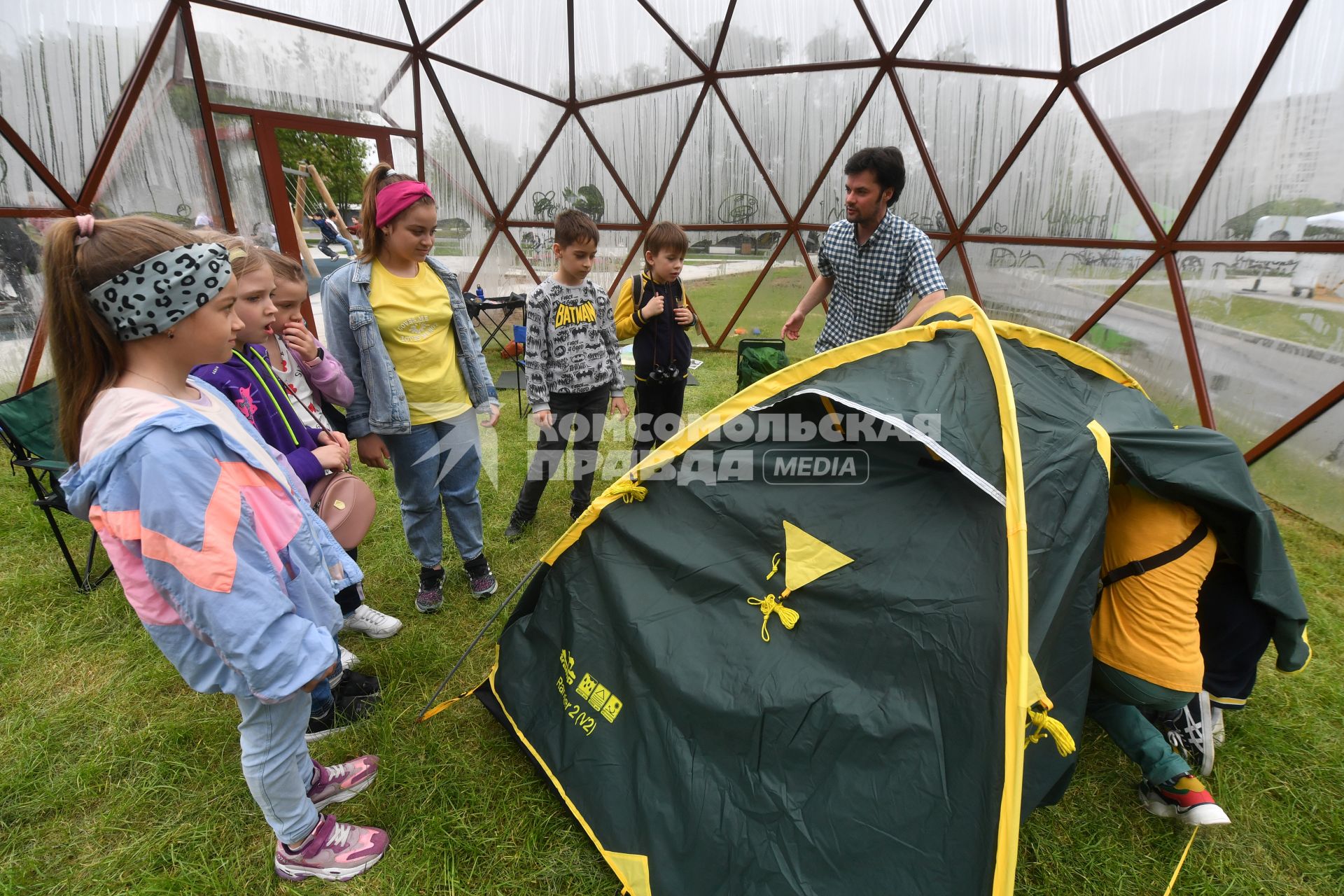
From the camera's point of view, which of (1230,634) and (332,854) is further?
(1230,634)

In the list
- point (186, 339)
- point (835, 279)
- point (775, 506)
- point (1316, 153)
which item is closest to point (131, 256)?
point (186, 339)

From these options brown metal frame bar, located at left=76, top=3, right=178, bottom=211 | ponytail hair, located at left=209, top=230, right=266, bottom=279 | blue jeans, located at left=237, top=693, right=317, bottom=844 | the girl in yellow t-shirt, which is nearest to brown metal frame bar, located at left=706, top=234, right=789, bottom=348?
the girl in yellow t-shirt

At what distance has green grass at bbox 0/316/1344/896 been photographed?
1840mm

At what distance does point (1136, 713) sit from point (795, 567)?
1393mm

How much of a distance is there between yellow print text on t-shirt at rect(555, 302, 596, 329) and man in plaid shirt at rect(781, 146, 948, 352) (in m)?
1.45

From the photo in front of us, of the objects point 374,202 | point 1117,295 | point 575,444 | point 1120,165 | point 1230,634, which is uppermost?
point 1120,165

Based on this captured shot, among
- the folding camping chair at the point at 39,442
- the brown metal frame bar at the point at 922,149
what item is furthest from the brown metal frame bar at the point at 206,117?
the brown metal frame bar at the point at 922,149

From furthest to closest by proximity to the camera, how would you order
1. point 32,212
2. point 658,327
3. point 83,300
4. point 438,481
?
point 32,212, point 658,327, point 438,481, point 83,300

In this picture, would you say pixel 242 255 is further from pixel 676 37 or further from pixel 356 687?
pixel 676 37

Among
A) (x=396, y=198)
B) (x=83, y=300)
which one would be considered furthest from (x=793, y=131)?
(x=83, y=300)

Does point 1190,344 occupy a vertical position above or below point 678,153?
below

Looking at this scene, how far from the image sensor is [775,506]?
1.93 m

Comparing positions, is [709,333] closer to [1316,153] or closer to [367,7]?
[367,7]

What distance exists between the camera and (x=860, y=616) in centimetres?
168
